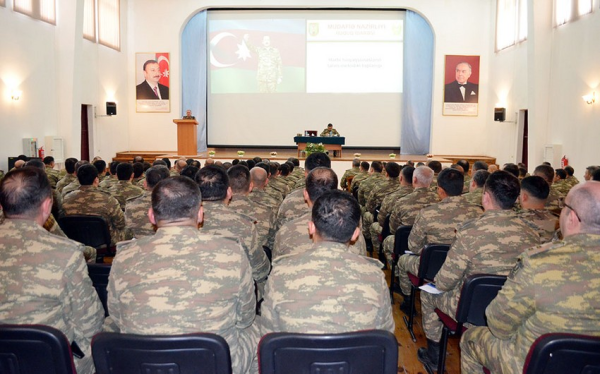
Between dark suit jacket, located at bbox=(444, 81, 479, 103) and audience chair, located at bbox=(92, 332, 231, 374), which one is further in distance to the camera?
dark suit jacket, located at bbox=(444, 81, 479, 103)

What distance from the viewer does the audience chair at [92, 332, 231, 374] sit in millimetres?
1714

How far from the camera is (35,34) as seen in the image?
1196 cm

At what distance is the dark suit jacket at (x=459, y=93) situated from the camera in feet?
55.5

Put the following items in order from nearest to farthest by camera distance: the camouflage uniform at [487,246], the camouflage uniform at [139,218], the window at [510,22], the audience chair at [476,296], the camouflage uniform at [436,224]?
the audience chair at [476,296] → the camouflage uniform at [487,246] → the camouflage uniform at [436,224] → the camouflage uniform at [139,218] → the window at [510,22]

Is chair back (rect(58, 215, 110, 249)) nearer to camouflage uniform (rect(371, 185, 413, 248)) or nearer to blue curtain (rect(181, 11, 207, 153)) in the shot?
camouflage uniform (rect(371, 185, 413, 248))

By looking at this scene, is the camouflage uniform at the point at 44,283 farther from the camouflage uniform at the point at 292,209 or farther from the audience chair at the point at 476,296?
the camouflage uniform at the point at 292,209

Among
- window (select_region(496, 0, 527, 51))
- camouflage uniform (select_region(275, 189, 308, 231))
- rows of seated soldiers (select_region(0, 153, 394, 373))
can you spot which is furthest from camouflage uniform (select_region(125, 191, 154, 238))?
window (select_region(496, 0, 527, 51))

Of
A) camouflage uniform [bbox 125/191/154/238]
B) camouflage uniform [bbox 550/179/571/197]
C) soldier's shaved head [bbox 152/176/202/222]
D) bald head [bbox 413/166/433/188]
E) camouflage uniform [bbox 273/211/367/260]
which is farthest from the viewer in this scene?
camouflage uniform [bbox 550/179/571/197]

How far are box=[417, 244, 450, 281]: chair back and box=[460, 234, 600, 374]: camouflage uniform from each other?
1.36 meters

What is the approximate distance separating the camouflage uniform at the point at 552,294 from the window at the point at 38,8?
12231mm

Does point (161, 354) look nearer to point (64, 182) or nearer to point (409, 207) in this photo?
point (409, 207)

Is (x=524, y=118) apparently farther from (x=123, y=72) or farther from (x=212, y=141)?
(x=123, y=72)

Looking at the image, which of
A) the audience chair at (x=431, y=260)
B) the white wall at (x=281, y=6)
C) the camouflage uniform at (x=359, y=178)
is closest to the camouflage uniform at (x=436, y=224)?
the audience chair at (x=431, y=260)

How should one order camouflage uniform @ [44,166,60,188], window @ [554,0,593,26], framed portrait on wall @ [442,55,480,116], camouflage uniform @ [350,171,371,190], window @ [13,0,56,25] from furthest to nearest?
1. framed portrait on wall @ [442,55,480,116]
2. window @ [13,0,56,25]
3. window @ [554,0,593,26]
4. camouflage uniform @ [350,171,371,190]
5. camouflage uniform @ [44,166,60,188]
